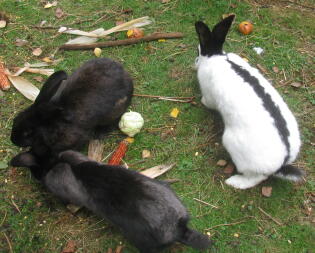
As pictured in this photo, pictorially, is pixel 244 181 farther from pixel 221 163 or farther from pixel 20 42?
pixel 20 42

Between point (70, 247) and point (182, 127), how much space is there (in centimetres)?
163

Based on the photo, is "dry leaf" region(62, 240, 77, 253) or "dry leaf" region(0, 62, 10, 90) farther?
"dry leaf" region(0, 62, 10, 90)

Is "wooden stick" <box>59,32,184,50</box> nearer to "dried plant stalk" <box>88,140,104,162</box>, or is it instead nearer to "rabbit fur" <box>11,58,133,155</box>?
"rabbit fur" <box>11,58,133,155</box>

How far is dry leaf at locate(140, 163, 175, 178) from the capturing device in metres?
3.69

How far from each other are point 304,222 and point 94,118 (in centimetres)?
215

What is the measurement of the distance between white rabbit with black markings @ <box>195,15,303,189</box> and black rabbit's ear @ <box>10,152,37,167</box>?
173cm

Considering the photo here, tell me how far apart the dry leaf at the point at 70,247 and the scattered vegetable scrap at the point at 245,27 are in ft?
10.7

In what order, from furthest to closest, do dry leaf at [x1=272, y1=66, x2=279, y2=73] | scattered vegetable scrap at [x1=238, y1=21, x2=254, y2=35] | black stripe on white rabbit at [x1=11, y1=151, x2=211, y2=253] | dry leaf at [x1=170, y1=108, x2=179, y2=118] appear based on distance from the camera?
scattered vegetable scrap at [x1=238, y1=21, x2=254, y2=35], dry leaf at [x1=272, y1=66, x2=279, y2=73], dry leaf at [x1=170, y1=108, x2=179, y2=118], black stripe on white rabbit at [x1=11, y1=151, x2=211, y2=253]

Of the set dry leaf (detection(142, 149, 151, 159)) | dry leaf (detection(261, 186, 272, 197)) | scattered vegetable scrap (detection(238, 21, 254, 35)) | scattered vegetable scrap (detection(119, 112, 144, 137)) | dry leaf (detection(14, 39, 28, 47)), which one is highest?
dry leaf (detection(14, 39, 28, 47))

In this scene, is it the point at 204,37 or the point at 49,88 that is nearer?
the point at 49,88

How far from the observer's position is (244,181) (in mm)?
3551

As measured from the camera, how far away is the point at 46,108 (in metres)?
3.65

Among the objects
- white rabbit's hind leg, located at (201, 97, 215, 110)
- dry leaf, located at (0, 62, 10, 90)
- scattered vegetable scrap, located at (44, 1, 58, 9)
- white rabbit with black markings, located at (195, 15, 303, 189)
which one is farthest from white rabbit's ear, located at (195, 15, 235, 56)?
scattered vegetable scrap, located at (44, 1, 58, 9)

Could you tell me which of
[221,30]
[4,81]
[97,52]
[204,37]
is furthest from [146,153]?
[4,81]
